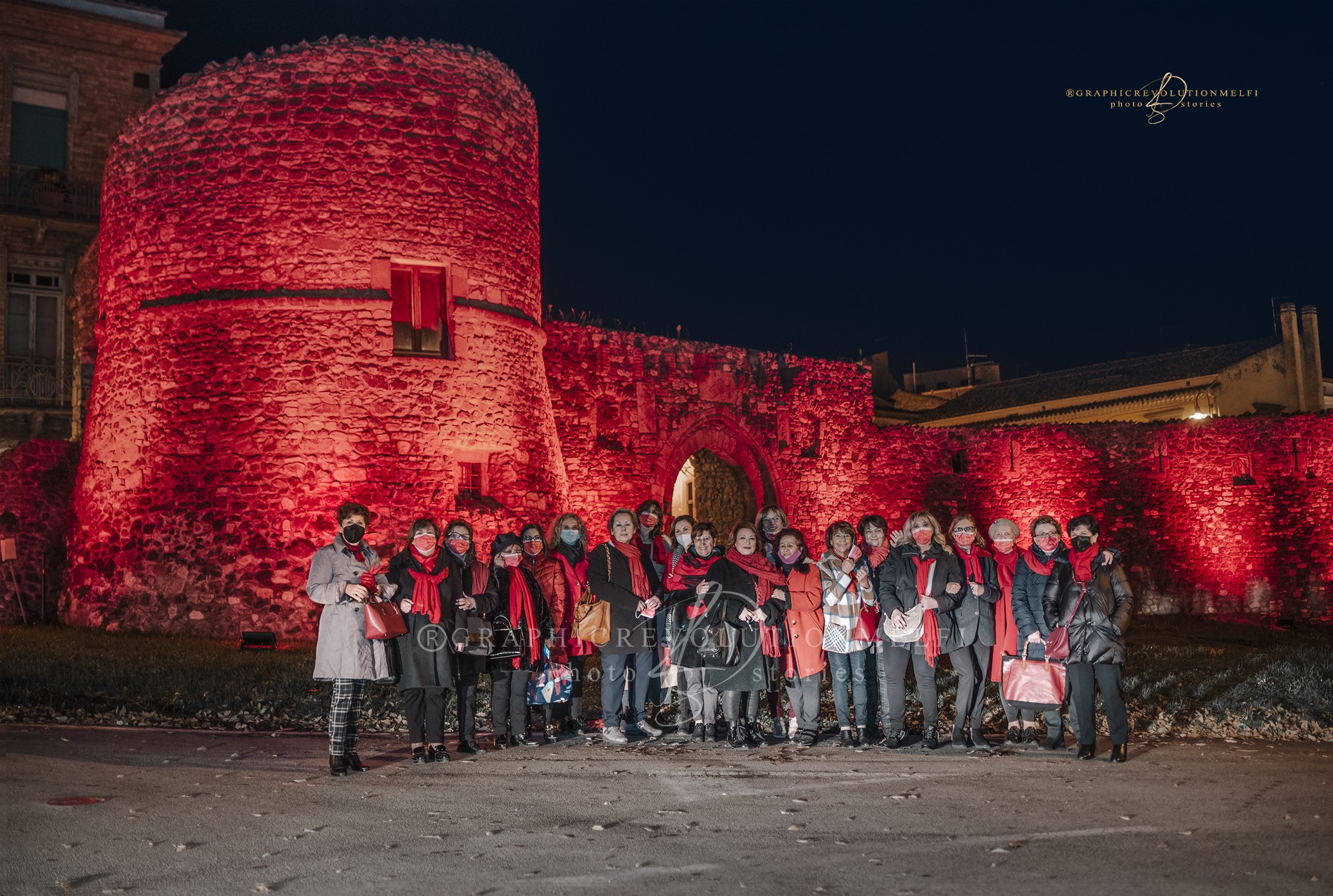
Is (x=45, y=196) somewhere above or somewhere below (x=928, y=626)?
above

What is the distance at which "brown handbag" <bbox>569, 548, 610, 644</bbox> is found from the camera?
8.46 meters

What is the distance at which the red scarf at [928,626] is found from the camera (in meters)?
8.02

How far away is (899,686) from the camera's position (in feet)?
26.9

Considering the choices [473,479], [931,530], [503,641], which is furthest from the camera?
[473,479]

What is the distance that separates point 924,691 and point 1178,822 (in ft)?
8.39

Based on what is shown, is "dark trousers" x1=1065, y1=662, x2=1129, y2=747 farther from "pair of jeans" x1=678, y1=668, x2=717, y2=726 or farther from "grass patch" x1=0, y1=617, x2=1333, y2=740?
"pair of jeans" x1=678, y1=668, x2=717, y2=726

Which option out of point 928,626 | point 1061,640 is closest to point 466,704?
point 928,626

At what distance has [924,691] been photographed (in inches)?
320

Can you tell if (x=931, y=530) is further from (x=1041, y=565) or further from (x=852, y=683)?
(x=852, y=683)

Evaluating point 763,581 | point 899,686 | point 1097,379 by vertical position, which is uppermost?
point 1097,379

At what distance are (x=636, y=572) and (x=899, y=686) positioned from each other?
2.13 m

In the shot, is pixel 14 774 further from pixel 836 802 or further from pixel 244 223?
pixel 244 223

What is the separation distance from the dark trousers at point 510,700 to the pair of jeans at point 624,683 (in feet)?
1.95

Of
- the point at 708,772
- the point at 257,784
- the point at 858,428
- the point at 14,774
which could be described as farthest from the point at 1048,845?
the point at 858,428
